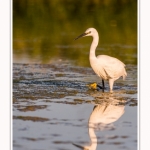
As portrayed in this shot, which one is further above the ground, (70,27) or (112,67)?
(70,27)

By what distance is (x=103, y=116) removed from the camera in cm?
538

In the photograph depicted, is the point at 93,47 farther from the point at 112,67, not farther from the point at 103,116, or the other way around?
the point at 103,116

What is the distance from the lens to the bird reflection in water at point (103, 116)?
5250mm

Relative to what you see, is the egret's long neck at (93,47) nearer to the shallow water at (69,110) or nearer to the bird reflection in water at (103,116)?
the shallow water at (69,110)

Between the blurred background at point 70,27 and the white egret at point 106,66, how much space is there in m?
0.04

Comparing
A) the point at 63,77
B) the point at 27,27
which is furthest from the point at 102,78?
the point at 27,27

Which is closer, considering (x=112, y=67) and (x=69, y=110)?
(x=69, y=110)

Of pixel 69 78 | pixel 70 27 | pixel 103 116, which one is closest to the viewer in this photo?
pixel 103 116

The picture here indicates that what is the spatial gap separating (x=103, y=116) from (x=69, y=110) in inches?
→ 8.8

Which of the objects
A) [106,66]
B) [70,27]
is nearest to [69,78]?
[106,66]

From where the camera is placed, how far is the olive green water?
525 cm

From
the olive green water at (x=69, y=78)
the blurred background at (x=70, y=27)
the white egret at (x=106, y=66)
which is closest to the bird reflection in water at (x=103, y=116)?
the olive green water at (x=69, y=78)

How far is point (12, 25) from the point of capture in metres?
5.40
